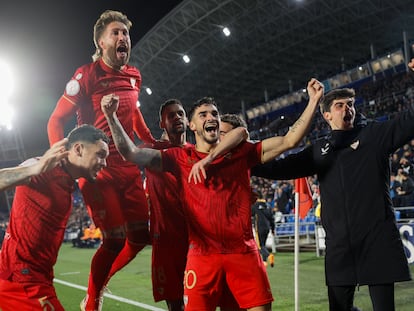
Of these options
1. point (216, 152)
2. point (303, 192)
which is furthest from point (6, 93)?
point (303, 192)

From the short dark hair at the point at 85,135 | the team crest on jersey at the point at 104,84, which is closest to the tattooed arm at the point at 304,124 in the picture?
the short dark hair at the point at 85,135

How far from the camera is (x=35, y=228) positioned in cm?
355

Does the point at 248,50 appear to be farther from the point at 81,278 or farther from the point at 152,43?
the point at 81,278

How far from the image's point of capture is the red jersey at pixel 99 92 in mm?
3871

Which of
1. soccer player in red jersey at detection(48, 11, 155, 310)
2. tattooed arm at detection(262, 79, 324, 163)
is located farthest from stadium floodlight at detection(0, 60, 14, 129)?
tattooed arm at detection(262, 79, 324, 163)

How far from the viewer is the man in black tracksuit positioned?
3.60 m

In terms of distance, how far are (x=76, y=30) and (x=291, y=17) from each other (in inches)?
933

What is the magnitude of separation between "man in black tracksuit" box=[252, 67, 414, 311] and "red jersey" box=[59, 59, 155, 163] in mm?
1170

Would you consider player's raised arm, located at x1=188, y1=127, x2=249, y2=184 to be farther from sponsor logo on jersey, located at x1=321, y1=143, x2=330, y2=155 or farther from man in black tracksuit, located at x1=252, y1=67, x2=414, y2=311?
sponsor logo on jersey, located at x1=321, y1=143, x2=330, y2=155

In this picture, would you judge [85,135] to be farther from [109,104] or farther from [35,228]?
[35,228]

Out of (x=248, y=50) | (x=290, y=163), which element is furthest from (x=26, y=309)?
(x=248, y=50)

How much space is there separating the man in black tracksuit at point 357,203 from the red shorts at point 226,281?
69cm

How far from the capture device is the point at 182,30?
24203 millimetres

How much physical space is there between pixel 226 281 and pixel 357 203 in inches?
46.3
